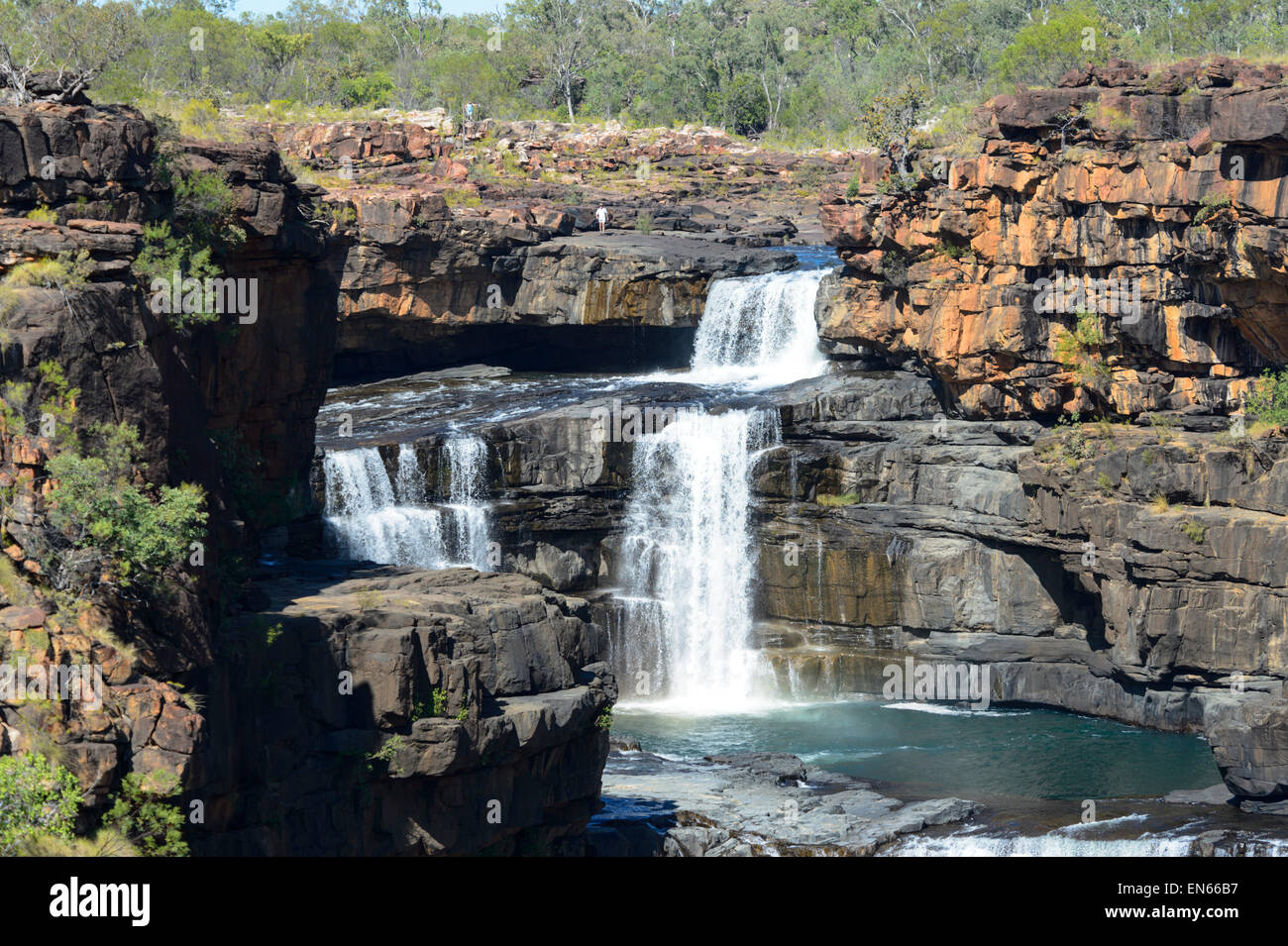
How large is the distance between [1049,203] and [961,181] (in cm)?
280

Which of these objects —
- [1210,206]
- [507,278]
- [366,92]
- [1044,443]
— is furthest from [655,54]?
[1210,206]

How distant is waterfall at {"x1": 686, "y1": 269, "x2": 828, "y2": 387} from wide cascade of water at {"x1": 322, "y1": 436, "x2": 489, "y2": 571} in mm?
10781

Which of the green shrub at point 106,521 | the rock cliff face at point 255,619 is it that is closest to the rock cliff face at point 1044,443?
the rock cliff face at point 255,619

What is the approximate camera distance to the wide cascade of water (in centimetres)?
4675

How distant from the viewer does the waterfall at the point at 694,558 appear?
49125 millimetres

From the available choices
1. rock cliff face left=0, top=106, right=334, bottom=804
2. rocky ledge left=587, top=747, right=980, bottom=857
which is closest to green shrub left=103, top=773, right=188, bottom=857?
rock cliff face left=0, top=106, right=334, bottom=804

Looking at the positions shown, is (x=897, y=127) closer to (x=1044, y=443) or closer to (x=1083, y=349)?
(x=1083, y=349)

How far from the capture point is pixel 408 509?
157ft

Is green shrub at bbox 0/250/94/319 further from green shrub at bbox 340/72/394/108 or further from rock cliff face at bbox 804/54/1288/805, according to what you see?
green shrub at bbox 340/72/394/108

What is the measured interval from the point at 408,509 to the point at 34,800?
26.3m

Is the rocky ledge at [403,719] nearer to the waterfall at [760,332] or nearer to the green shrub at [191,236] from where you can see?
the green shrub at [191,236]

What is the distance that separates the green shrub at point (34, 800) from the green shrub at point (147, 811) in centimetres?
69

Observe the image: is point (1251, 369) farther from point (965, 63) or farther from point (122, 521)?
point (965, 63)
